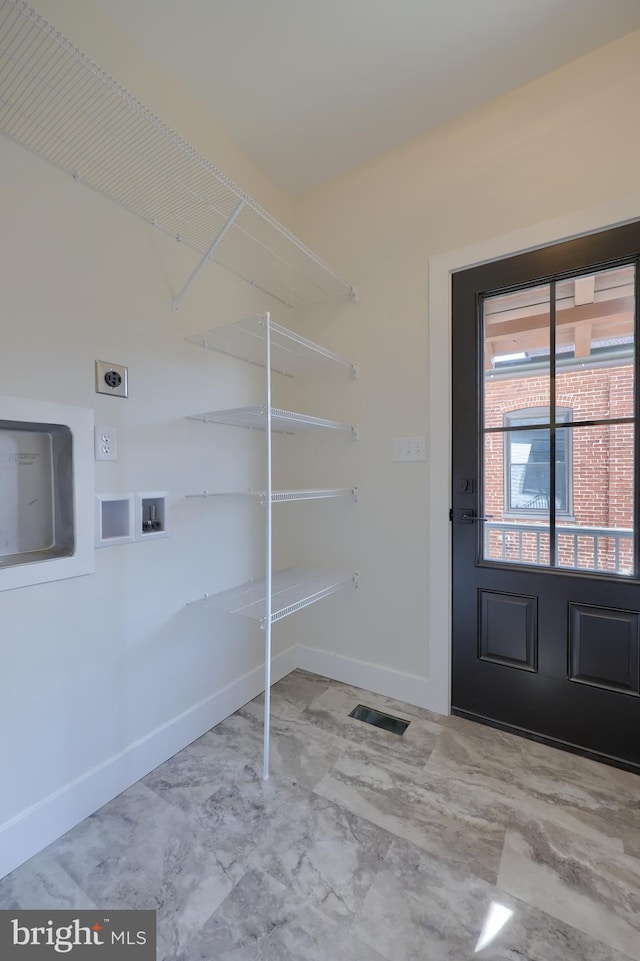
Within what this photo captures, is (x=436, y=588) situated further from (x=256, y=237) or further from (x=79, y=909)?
(x=256, y=237)

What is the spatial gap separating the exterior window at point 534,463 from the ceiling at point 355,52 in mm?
1294

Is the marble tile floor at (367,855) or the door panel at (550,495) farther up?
the door panel at (550,495)

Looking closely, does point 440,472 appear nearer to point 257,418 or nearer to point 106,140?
point 257,418

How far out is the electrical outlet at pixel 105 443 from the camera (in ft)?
4.29

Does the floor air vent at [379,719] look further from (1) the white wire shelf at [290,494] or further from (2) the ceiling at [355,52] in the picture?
(2) the ceiling at [355,52]

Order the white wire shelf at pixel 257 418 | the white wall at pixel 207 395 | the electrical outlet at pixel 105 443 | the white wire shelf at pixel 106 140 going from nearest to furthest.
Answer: the white wire shelf at pixel 106 140 < the white wall at pixel 207 395 < the electrical outlet at pixel 105 443 < the white wire shelf at pixel 257 418

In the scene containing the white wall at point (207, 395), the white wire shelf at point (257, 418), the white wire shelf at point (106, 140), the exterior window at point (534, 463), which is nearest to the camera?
the white wire shelf at point (106, 140)

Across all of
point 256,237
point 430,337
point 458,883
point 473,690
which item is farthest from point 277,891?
point 256,237

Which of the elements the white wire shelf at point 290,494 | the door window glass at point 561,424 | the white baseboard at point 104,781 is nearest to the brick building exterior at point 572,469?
the door window glass at point 561,424

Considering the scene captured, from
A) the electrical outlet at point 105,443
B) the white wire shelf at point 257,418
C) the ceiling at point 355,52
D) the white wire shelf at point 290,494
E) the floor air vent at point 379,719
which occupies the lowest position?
the floor air vent at point 379,719

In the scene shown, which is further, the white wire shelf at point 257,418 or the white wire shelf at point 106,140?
the white wire shelf at point 257,418

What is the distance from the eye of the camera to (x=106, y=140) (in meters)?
1.28

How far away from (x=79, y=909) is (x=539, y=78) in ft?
10.0

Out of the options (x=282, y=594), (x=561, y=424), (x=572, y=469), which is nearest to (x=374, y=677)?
(x=282, y=594)
